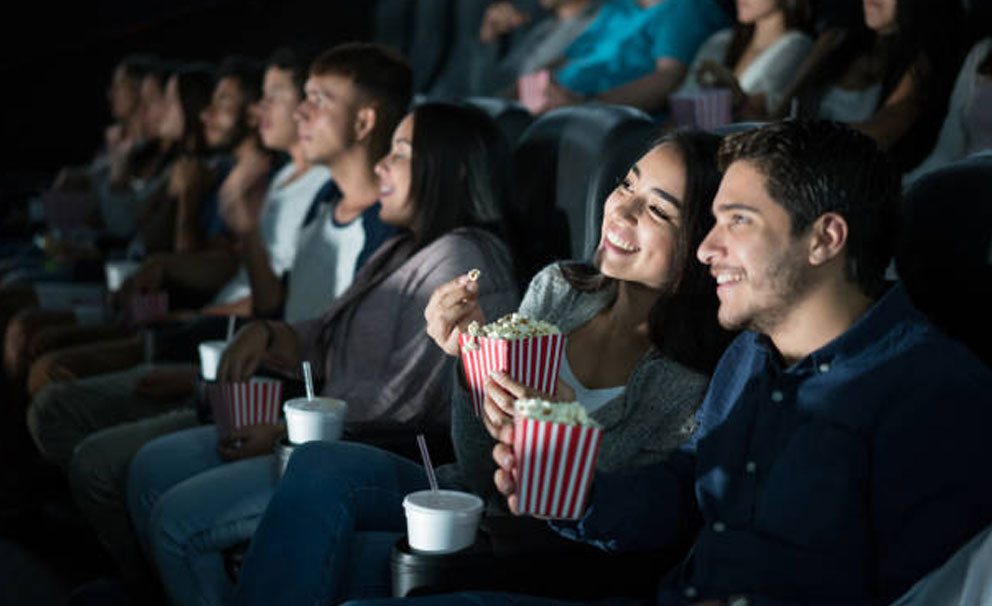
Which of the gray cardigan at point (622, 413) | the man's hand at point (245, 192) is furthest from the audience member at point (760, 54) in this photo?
the man's hand at point (245, 192)

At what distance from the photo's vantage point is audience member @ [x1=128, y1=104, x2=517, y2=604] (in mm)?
1959

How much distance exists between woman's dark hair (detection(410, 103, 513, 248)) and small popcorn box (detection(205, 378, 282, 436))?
38 cm

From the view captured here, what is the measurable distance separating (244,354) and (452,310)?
0.66 metres

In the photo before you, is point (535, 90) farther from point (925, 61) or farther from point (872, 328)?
point (872, 328)

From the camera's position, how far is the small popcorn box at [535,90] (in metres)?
3.37

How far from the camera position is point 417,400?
2064mm

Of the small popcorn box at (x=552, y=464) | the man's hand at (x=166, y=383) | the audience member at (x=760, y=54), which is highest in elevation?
the audience member at (x=760, y=54)

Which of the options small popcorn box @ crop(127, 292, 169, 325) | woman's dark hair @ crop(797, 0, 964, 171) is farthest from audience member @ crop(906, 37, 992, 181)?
small popcorn box @ crop(127, 292, 169, 325)

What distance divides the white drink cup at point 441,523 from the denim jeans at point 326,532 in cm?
22

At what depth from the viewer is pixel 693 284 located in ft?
5.24

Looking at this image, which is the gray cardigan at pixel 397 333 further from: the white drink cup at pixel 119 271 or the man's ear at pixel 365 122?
the white drink cup at pixel 119 271

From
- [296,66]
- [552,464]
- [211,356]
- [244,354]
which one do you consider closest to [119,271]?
[296,66]

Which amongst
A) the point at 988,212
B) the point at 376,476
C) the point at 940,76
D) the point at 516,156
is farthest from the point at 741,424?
the point at 940,76

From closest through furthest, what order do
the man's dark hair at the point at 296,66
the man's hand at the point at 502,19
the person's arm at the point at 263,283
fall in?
1. the person's arm at the point at 263,283
2. the man's dark hair at the point at 296,66
3. the man's hand at the point at 502,19
